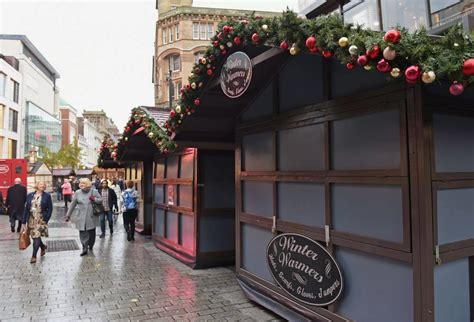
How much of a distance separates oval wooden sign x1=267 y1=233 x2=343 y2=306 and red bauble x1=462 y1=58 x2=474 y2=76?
7.76 feet

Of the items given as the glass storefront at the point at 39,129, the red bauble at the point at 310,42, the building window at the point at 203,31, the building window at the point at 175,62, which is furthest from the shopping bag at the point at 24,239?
the glass storefront at the point at 39,129

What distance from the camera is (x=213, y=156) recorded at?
786 cm

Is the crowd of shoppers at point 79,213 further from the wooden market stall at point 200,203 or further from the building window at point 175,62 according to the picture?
the building window at point 175,62

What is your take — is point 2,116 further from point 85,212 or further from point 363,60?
point 363,60

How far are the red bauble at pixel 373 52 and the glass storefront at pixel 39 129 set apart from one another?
2189 inches

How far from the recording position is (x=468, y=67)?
241cm

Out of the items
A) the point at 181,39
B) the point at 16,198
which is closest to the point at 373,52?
the point at 16,198

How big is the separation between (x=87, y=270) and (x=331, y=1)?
722 centimetres

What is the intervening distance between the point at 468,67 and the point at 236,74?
269cm

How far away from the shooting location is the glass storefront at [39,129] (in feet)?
167

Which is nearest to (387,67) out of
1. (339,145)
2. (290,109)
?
(339,145)

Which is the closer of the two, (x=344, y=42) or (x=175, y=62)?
(x=344, y=42)

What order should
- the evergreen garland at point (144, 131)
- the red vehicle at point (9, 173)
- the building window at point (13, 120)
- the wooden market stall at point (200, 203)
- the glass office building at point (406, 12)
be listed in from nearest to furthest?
the glass office building at point (406, 12), the evergreen garland at point (144, 131), the wooden market stall at point (200, 203), the red vehicle at point (9, 173), the building window at point (13, 120)

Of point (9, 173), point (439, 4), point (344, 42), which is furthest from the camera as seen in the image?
point (9, 173)
